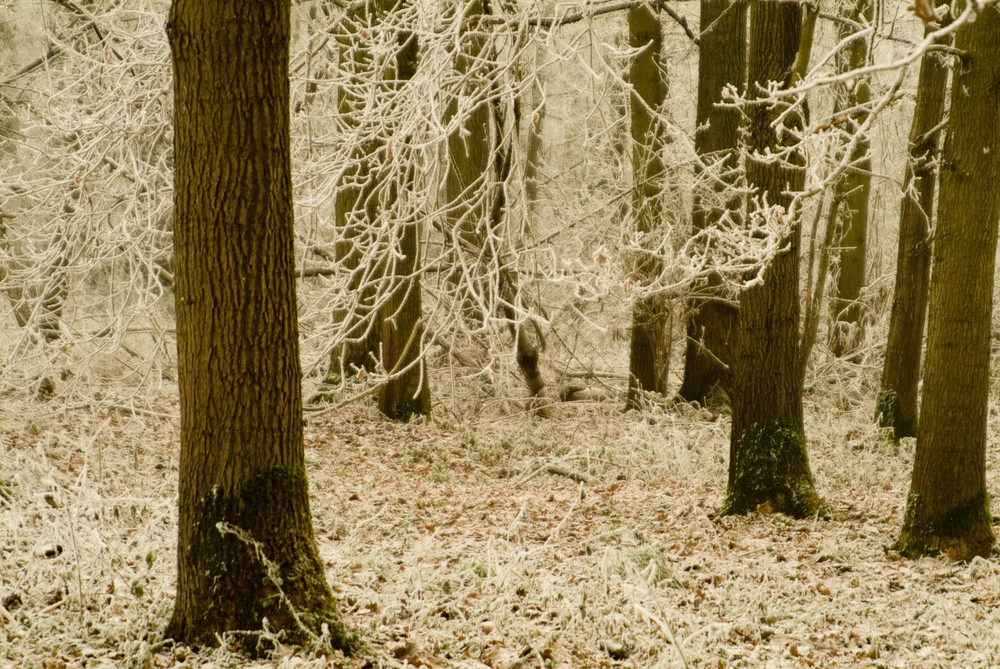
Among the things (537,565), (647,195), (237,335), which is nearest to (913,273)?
(647,195)

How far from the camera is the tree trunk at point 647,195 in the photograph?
33.8 ft

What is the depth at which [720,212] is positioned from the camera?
10586mm

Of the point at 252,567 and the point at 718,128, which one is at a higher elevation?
the point at 718,128

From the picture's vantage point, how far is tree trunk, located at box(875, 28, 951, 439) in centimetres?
863

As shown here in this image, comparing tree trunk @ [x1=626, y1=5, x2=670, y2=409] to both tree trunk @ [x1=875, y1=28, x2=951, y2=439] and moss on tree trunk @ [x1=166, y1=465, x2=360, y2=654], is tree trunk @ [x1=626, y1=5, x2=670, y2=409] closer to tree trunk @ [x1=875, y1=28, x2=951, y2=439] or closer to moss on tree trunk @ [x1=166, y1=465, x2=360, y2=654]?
tree trunk @ [x1=875, y1=28, x2=951, y2=439]

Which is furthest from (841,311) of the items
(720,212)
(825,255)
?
(720,212)

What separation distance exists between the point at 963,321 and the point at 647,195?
18.5 ft

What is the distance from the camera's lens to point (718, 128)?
1019 centimetres

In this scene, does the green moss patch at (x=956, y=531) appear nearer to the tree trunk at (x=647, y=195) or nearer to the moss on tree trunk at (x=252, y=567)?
the moss on tree trunk at (x=252, y=567)

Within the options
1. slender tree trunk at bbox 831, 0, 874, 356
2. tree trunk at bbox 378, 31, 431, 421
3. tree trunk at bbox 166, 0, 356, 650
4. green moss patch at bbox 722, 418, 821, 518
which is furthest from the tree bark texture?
slender tree trunk at bbox 831, 0, 874, 356

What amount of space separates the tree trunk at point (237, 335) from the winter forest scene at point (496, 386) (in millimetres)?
→ 14

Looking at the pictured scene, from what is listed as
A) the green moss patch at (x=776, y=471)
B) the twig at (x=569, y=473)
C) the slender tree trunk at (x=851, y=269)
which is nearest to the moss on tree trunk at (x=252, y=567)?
the green moss patch at (x=776, y=471)

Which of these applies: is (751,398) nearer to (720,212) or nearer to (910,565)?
(910,565)

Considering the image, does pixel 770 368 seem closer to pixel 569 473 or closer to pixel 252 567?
pixel 569 473
